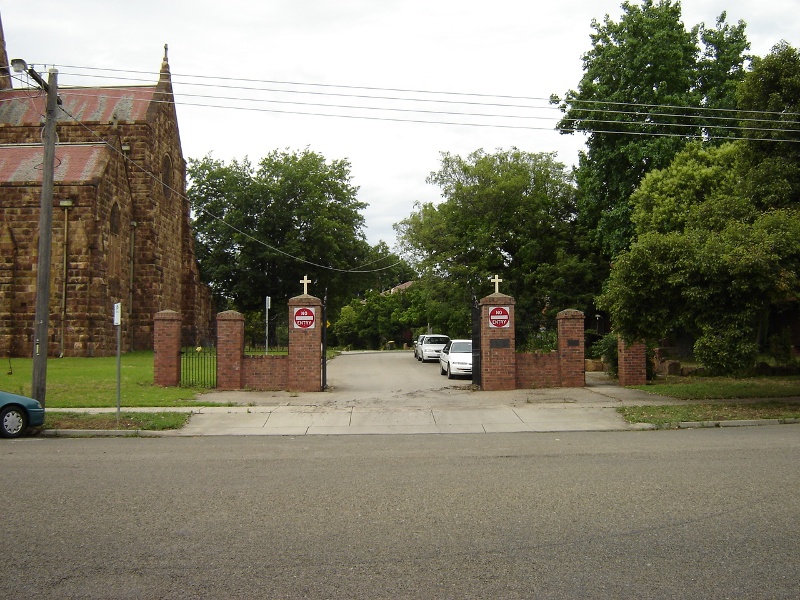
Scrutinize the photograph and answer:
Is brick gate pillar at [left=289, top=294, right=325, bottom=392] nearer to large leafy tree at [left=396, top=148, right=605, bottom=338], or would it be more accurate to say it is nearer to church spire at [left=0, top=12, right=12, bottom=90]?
large leafy tree at [left=396, top=148, right=605, bottom=338]

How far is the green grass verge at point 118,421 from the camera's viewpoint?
13.1 metres

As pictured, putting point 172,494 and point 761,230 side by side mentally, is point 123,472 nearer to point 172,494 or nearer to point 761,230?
point 172,494

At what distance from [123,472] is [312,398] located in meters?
8.63

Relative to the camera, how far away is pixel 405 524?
6164mm

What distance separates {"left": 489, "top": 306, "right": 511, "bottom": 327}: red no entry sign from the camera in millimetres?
18328

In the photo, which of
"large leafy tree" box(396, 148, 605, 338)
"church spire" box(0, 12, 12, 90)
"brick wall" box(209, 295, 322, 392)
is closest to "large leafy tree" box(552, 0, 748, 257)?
"large leafy tree" box(396, 148, 605, 338)

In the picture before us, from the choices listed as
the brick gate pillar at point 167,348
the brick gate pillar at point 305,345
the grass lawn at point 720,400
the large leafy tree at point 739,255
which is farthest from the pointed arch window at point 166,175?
the large leafy tree at point 739,255

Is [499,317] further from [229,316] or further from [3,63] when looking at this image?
[3,63]

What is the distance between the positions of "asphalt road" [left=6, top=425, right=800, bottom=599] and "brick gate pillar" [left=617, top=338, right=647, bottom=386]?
938 cm

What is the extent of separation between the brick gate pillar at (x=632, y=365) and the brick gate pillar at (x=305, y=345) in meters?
8.20

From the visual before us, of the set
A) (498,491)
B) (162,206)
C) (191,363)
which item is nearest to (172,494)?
(498,491)

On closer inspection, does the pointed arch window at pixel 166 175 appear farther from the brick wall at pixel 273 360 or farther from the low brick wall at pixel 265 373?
the low brick wall at pixel 265 373

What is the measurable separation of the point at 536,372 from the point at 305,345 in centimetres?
606

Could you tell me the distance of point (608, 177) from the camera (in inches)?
1246
